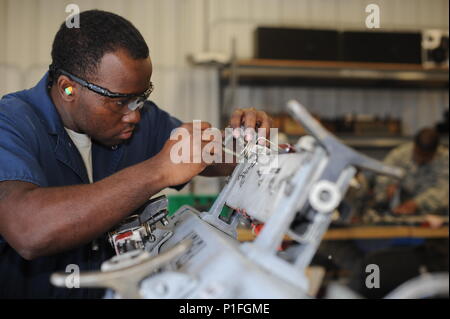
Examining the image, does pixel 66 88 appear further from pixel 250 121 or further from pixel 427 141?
pixel 427 141

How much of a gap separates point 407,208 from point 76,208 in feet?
10.5

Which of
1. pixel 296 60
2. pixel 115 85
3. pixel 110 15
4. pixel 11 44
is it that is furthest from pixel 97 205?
pixel 11 44

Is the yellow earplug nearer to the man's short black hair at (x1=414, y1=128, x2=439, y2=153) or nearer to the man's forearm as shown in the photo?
the man's forearm

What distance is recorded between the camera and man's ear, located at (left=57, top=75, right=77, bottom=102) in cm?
128

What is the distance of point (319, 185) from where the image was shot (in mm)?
739

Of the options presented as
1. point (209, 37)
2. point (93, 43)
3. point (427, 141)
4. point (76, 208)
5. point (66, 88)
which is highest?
point (209, 37)

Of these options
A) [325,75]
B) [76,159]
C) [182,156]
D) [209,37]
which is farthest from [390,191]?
[182,156]

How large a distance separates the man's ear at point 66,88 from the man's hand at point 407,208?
9.72ft

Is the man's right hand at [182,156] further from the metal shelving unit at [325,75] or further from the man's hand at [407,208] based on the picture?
the man's hand at [407,208]

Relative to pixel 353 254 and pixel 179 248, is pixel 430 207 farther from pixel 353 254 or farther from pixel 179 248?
pixel 179 248

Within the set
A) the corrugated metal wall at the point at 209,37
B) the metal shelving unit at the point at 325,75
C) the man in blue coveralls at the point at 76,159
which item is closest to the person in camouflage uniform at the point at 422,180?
the metal shelving unit at the point at 325,75

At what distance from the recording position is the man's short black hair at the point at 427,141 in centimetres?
384

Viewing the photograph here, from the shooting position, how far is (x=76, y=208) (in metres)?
0.95

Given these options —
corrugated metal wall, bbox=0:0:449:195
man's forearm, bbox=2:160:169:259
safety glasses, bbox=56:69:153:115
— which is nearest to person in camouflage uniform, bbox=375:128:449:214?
corrugated metal wall, bbox=0:0:449:195
